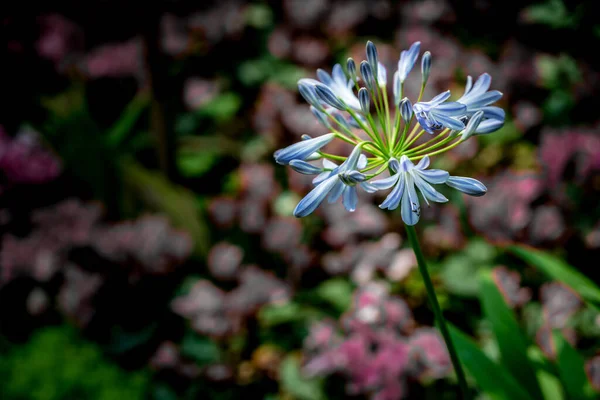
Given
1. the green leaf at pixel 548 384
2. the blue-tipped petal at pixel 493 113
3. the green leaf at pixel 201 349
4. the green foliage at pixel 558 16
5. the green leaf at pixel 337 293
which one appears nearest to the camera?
the blue-tipped petal at pixel 493 113

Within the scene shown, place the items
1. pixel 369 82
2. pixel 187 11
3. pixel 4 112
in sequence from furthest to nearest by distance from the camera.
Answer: pixel 187 11, pixel 4 112, pixel 369 82

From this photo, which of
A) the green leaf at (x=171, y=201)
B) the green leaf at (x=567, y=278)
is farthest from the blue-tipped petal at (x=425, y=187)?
the green leaf at (x=171, y=201)

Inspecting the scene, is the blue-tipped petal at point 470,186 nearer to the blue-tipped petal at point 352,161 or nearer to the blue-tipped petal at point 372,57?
the blue-tipped petal at point 352,161

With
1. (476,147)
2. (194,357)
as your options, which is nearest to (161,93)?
(194,357)

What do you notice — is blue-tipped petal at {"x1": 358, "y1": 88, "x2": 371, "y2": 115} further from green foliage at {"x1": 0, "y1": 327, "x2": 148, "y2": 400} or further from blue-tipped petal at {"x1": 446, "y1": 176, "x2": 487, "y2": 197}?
green foliage at {"x1": 0, "y1": 327, "x2": 148, "y2": 400}

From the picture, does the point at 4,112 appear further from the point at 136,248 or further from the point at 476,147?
the point at 476,147

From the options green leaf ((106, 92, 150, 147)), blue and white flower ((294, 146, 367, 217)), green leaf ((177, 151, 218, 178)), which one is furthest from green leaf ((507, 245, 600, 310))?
green leaf ((106, 92, 150, 147))

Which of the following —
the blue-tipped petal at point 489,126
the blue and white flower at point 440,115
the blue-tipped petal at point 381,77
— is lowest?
the blue-tipped petal at point 489,126
